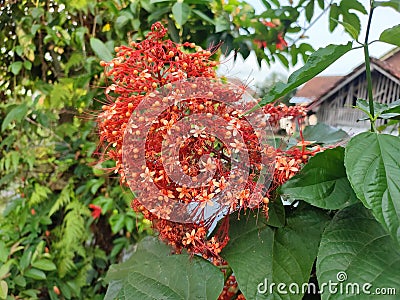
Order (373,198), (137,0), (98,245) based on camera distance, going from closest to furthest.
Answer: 1. (373,198)
2. (137,0)
3. (98,245)

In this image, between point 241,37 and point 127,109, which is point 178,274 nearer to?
point 127,109

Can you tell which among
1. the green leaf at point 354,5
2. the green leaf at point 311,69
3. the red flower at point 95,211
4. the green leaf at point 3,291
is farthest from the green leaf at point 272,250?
the red flower at point 95,211

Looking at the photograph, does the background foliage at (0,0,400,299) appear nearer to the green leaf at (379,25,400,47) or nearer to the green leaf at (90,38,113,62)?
the green leaf at (90,38,113,62)

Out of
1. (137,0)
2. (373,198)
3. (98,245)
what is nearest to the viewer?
(373,198)

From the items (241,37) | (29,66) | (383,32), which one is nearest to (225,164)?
(383,32)

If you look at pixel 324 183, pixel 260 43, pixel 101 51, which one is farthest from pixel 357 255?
pixel 260 43

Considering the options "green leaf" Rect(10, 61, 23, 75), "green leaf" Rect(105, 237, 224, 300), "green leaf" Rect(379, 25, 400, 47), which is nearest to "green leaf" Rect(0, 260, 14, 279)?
"green leaf" Rect(10, 61, 23, 75)

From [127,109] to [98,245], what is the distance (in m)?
0.82

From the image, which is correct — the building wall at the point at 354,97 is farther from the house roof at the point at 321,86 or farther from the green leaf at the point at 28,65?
the green leaf at the point at 28,65

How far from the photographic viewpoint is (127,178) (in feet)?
1.31

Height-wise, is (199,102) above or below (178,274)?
above

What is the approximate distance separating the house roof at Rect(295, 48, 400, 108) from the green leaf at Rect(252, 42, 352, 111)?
51cm

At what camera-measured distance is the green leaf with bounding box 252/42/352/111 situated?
37cm

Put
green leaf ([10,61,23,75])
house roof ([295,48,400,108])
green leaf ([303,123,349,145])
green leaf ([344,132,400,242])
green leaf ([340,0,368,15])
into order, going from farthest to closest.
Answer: green leaf ([10,61,23,75]) → house roof ([295,48,400,108]) → green leaf ([340,0,368,15]) → green leaf ([303,123,349,145]) → green leaf ([344,132,400,242])
